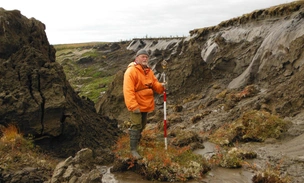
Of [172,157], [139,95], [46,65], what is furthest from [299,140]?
[46,65]

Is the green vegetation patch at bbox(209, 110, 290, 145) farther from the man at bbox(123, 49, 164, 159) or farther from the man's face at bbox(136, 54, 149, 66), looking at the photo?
the man's face at bbox(136, 54, 149, 66)

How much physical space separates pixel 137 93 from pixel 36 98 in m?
3.58

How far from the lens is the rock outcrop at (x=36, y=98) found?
9.95 metres

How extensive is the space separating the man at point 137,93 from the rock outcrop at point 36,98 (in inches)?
112

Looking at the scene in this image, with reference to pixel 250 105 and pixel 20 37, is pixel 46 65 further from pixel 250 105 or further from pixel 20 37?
pixel 250 105

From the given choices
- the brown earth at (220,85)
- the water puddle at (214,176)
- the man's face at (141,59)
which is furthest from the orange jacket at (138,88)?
the brown earth at (220,85)

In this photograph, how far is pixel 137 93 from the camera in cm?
856

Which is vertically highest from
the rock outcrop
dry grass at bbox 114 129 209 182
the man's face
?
the man's face

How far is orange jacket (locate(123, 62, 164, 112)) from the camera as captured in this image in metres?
8.27

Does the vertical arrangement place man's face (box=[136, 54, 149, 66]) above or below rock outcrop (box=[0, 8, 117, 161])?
above

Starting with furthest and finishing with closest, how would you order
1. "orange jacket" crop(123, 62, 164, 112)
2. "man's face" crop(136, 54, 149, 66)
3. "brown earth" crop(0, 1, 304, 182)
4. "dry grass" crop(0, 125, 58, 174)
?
"brown earth" crop(0, 1, 304, 182)
"man's face" crop(136, 54, 149, 66)
"orange jacket" crop(123, 62, 164, 112)
"dry grass" crop(0, 125, 58, 174)

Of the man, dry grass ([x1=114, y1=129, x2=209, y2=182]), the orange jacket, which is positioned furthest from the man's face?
dry grass ([x1=114, y1=129, x2=209, y2=182])

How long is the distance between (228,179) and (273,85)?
11.0 m

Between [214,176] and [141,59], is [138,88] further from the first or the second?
[214,176]
